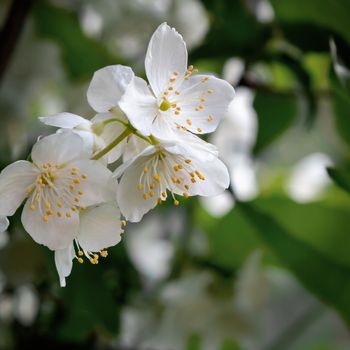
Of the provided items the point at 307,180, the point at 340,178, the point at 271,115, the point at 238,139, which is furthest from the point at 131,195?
the point at 307,180

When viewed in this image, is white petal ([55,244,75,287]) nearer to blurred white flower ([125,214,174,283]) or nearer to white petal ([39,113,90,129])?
white petal ([39,113,90,129])

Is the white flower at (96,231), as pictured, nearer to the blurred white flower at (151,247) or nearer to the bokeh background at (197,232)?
the bokeh background at (197,232)

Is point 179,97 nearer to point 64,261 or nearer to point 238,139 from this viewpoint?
point 64,261

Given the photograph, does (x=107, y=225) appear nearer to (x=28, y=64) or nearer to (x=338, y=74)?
(x=338, y=74)

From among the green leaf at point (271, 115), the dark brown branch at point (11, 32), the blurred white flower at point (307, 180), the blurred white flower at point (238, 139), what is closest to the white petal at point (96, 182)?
the dark brown branch at point (11, 32)

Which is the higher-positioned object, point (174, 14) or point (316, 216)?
point (174, 14)

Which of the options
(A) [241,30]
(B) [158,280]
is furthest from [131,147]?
(B) [158,280]

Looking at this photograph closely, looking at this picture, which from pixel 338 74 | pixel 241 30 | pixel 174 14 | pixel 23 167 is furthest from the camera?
pixel 174 14
